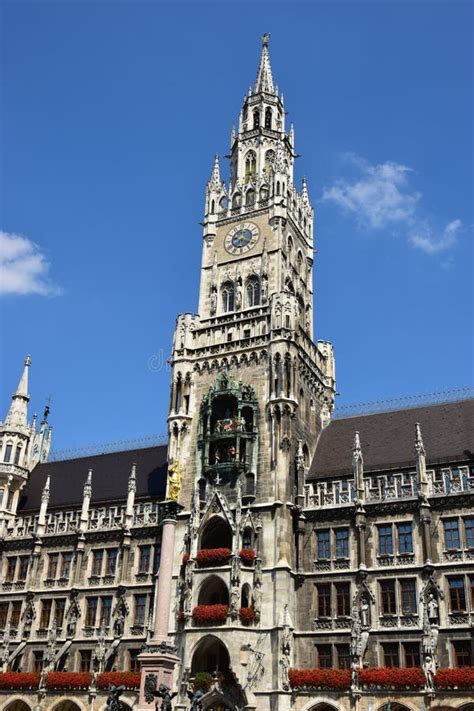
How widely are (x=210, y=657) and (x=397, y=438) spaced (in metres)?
16.8

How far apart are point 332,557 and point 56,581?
19.2 meters

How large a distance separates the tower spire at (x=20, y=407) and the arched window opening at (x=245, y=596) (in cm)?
2496

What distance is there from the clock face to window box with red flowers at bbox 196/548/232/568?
70.0ft

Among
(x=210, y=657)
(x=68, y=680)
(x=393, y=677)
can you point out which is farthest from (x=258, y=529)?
(x=68, y=680)

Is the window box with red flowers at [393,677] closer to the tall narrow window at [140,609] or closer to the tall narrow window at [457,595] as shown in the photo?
the tall narrow window at [457,595]

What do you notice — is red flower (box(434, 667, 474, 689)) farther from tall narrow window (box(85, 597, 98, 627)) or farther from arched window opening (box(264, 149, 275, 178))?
arched window opening (box(264, 149, 275, 178))

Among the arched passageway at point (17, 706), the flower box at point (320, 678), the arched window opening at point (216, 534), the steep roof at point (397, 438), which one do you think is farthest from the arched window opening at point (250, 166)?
the arched passageway at point (17, 706)

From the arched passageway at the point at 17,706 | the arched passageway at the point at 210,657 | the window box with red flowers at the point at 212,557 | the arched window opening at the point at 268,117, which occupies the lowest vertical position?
the arched passageway at the point at 17,706

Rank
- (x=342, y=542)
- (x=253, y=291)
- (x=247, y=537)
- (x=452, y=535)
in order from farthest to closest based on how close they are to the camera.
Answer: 1. (x=253, y=291)
2. (x=247, y=537)
3. (x=342, y=542)
4. (x=452, y=535)

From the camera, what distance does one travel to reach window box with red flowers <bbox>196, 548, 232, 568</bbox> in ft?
142

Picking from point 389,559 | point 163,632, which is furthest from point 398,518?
point 163,632

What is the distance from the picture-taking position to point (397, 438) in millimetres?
48219

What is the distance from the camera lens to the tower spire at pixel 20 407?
59875 millimetres

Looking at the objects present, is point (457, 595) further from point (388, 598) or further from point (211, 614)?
point (211, 614)
